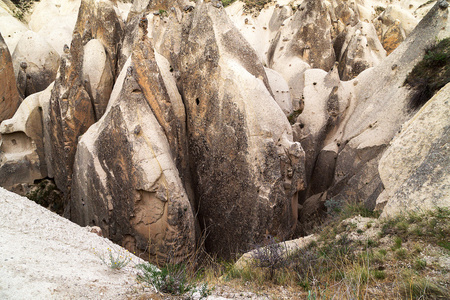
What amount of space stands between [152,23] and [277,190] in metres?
6.07

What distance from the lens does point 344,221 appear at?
4844mm

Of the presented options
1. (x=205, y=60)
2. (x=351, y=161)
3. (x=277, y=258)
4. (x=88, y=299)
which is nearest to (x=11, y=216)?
(x=88, y=299)

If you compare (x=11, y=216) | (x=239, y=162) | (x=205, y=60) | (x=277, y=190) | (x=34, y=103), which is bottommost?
(x=277, y=190)

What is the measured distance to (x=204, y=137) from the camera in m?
7.33

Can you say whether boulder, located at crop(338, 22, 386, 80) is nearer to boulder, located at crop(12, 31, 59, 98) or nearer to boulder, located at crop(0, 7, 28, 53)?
boulder, located at crop(12, 31, 59, 98)

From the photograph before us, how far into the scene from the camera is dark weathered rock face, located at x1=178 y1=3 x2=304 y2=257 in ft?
21.4

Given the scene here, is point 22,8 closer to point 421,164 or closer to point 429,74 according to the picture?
point 429,74

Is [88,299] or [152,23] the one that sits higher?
[152,23]

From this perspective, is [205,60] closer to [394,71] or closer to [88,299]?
[394,71]

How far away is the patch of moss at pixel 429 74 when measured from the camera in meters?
6.75

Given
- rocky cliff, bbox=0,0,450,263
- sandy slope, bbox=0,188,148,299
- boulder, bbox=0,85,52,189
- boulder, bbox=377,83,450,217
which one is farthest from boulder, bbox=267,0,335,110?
sandy slope, bbox=0,188,148,299

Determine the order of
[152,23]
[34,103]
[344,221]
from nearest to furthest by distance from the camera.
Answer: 1. [344,221]
2. [152,23]
3. [34,103]

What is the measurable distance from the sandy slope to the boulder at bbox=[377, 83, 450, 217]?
3.26 meters

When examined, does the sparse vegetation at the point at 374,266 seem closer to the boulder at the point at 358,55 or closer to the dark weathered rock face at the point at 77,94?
the dark weathered rock face at the point at 77,94
